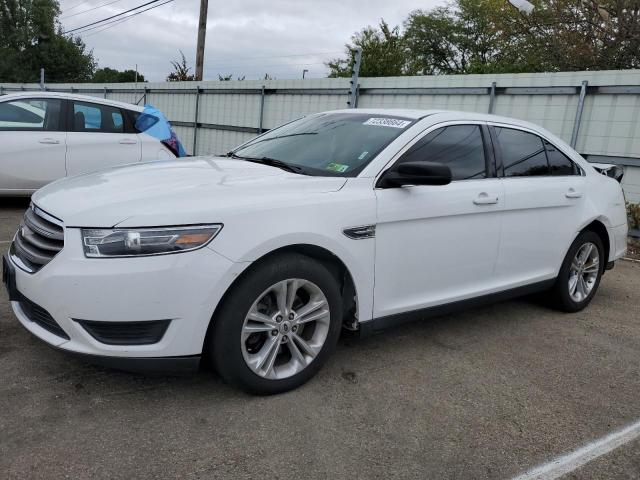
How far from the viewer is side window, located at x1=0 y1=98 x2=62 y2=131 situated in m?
6.98

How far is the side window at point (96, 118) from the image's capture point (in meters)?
7.36

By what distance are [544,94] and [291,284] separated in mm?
6878

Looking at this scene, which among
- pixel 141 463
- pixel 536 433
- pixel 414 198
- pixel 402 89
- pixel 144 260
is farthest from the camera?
pixel 402 89

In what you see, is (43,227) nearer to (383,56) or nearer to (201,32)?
(201,32)

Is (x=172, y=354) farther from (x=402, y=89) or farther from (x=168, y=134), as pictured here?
(x=402, y=89)

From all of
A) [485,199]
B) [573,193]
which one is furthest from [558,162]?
[485,199]

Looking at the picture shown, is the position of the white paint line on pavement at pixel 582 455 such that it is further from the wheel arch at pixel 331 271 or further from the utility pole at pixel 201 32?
the utility pole at pixel 201 32

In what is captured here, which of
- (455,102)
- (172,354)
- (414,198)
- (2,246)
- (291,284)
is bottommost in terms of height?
(2,246)

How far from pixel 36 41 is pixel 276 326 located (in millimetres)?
61879

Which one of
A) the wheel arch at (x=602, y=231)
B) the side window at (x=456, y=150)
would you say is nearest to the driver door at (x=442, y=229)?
the side window at (x=456, y=150)

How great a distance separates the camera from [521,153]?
4.23 m

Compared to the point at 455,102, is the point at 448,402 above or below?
below

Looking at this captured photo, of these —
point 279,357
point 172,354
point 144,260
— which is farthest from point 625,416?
point 144,260

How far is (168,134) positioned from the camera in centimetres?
806
